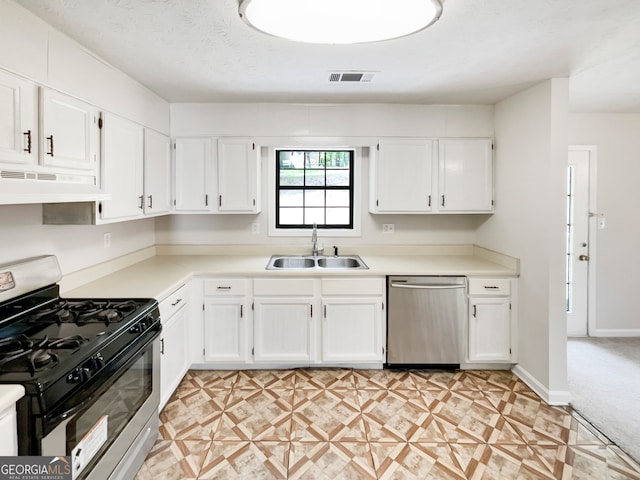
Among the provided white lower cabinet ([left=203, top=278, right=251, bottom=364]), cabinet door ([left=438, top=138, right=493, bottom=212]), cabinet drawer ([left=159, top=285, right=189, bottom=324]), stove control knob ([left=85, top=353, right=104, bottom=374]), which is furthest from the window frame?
stove control knob ([left=85, top=353, right=104, bottom=374])

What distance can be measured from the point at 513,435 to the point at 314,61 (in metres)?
2.62

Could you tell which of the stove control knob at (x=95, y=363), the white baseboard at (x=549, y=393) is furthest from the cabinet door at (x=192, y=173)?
the white baseboard at (x=549, y=393)

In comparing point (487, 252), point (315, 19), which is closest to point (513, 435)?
point (487, 252)

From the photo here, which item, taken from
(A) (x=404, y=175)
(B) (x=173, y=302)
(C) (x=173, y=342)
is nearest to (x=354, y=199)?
(A) (x=404, y=175)

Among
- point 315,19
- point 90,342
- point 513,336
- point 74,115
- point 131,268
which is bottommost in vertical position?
point 513,336

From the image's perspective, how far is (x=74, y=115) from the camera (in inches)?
77.5

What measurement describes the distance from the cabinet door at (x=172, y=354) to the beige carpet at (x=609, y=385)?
2758 millimetres

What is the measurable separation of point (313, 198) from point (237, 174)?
2.80 ft

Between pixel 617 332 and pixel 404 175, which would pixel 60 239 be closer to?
pixel 404 175

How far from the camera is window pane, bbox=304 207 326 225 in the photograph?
3.85 metres

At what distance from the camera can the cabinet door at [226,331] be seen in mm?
3008

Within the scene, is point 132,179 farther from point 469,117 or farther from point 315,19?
point 469,117

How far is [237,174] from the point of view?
3.36 meters

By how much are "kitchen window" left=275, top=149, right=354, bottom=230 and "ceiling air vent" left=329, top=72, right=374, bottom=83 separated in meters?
1.10
